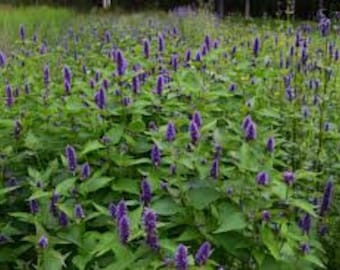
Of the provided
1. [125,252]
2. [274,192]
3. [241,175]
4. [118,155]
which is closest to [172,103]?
[118,155]

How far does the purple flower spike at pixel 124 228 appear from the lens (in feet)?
7.02

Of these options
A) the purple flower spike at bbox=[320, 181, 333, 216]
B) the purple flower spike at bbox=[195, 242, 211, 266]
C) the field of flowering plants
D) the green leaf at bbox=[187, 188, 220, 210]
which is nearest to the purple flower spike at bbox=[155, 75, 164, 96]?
the field of flowering plants

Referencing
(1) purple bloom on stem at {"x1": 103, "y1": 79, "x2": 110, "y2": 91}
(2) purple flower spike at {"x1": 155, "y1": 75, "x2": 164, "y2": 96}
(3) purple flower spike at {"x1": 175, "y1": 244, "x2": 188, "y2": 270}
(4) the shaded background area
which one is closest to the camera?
(3) purple flower spike at {"x1": 175, "y1": 244, "x2": 188, "y2": 270}

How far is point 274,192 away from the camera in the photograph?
247cm

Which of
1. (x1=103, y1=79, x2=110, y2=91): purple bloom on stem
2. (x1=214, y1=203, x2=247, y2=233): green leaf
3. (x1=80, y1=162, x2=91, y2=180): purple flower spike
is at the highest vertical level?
(x1=103, y1=79, x2=110, y2=91): purple bloom on stem

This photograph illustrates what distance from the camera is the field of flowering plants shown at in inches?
97.8

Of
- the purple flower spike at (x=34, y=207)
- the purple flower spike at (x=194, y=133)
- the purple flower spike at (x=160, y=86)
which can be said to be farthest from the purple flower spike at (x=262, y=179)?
the purple flower spike at (x=34, y=207)

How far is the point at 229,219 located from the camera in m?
2.49

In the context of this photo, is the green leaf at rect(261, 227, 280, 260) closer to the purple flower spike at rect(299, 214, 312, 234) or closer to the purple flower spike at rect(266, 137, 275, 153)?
the purple flower spike at rect(299, 214, 312, 234)

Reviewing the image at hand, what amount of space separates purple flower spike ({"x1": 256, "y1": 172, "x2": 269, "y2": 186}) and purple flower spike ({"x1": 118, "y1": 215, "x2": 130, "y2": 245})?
0.54 m

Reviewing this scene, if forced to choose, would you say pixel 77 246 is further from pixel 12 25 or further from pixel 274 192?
pixel 12 25

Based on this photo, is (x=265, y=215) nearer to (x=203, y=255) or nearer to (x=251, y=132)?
(x=251, y=132)

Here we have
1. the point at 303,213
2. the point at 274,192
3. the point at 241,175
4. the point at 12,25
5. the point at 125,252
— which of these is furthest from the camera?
the point at 12,25

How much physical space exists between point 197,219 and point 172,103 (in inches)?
28.6
